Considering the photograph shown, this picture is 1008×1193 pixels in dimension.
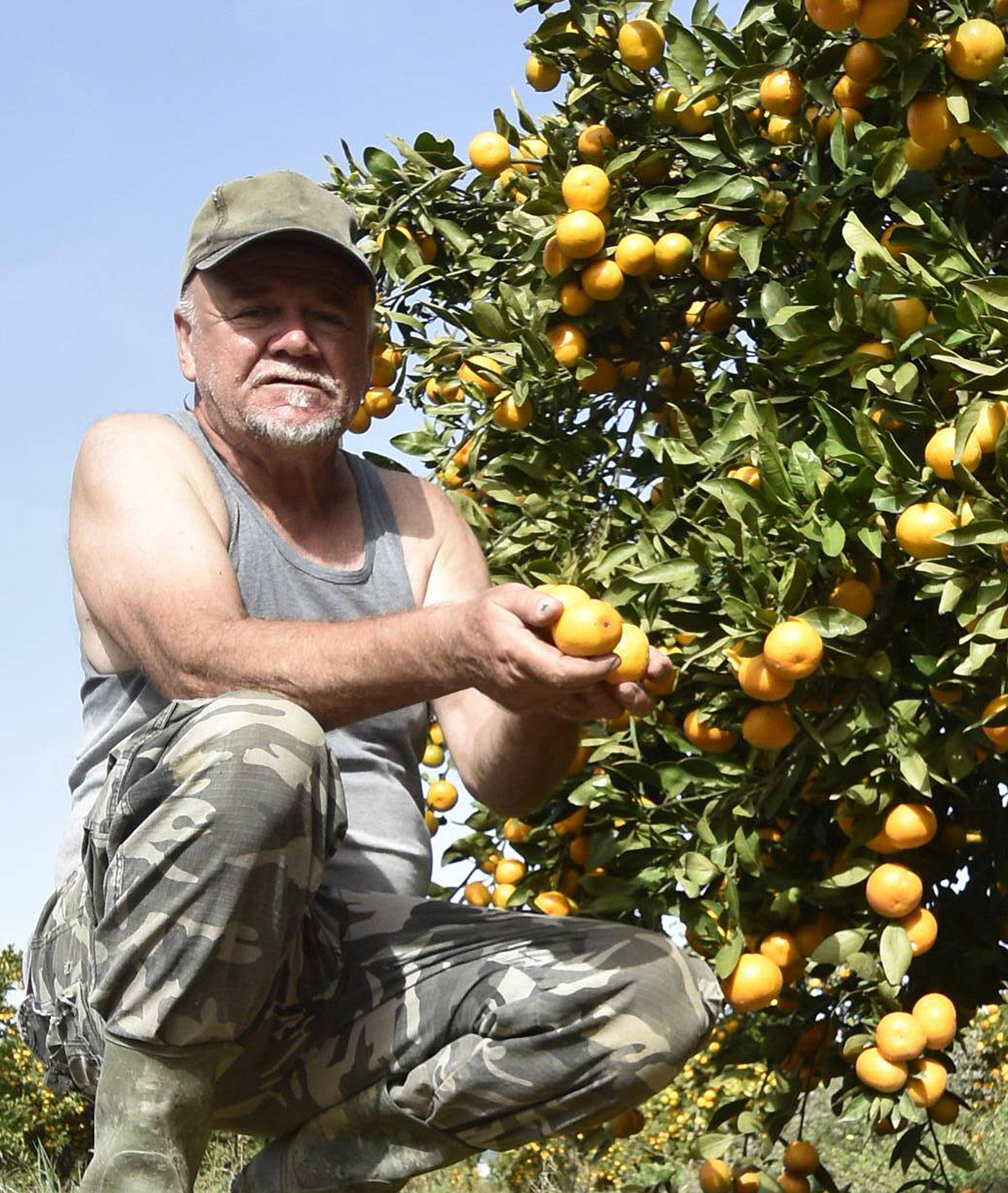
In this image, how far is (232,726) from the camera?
217 centimetres

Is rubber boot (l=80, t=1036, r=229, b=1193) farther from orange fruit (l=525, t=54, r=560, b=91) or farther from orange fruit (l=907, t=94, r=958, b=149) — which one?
orange fruit (l=525, t=54, r=560, b=91)

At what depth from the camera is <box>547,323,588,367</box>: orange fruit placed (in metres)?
3.22

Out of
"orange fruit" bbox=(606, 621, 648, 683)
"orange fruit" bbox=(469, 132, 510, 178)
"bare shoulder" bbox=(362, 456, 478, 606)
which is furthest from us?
"orange fruit" bbox=(469, 132, 510, 178)

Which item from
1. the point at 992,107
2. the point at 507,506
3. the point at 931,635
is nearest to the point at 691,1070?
the point at 507,506

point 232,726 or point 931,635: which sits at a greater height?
point 232,726

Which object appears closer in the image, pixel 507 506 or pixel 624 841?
pixel 624 841

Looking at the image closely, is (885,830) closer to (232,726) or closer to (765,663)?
(765,663)

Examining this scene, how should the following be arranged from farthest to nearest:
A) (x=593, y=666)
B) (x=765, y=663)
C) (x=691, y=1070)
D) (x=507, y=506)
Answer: (x=691, y=1070)
(x=507, y=506)
(x=765, y=663)
(x=593, y=666)

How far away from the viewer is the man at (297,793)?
2146 mm

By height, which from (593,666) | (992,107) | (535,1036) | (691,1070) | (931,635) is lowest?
(691,1070)

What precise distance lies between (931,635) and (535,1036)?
1.01 meters

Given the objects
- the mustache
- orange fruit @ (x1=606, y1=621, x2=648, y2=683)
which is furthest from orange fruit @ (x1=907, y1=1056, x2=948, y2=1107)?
the mustache

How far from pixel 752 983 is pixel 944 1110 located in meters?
0.69

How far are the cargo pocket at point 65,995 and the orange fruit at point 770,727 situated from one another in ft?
3.53
